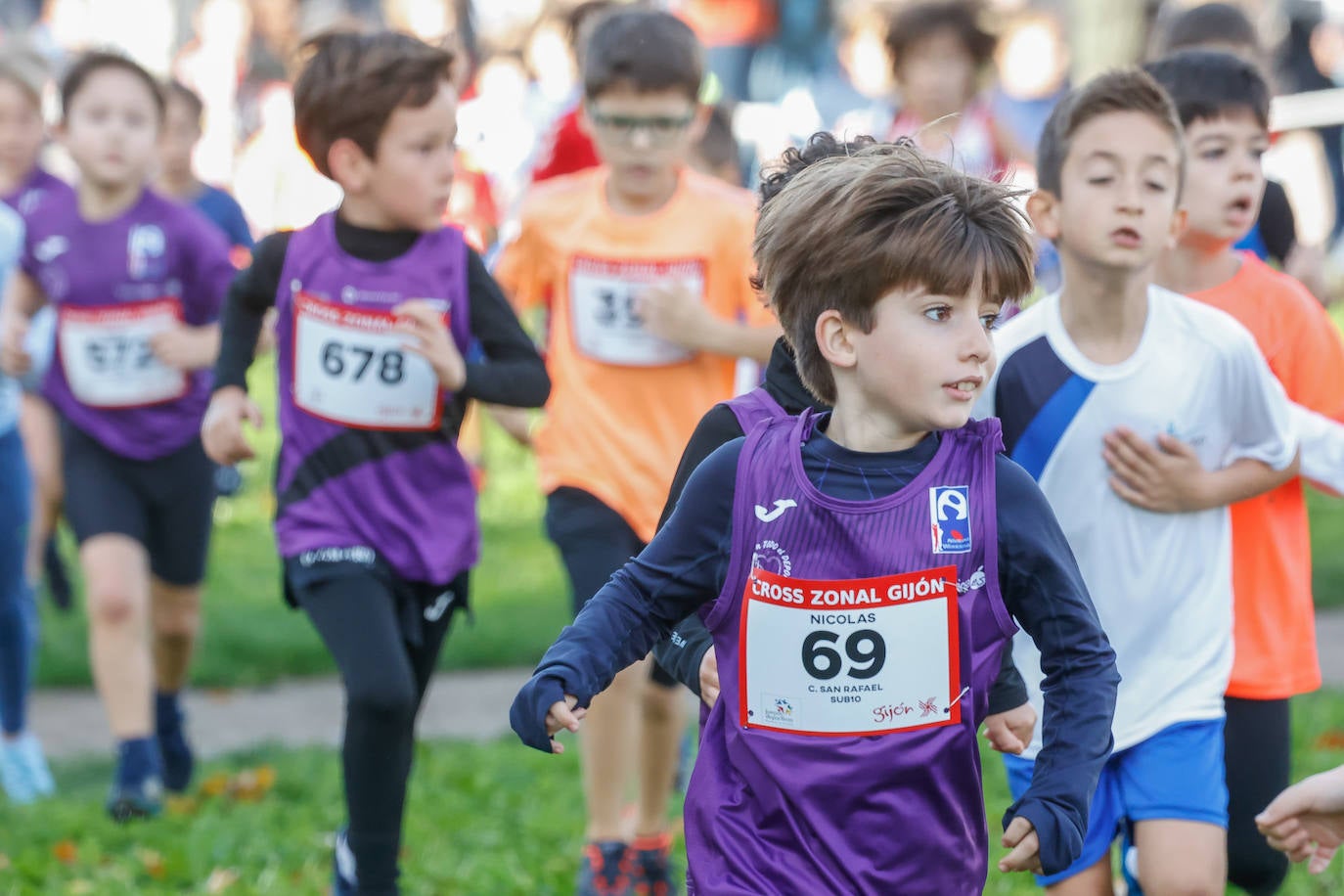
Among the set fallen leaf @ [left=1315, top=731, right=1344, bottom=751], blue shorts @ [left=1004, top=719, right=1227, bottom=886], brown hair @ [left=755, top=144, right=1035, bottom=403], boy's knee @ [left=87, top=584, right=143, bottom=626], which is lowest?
fallen leaf @ [left=1315, top=731, right=1344, bottom=751]

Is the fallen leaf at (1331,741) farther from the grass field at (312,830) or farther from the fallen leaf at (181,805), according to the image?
the fallen leaf at (181,805)

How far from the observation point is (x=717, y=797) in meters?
2.93

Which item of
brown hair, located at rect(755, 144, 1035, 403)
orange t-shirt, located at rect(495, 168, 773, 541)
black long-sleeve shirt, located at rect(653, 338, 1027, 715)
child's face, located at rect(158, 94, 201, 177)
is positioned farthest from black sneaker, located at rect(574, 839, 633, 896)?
child's face, located at rect(158, 94, 201, 177)

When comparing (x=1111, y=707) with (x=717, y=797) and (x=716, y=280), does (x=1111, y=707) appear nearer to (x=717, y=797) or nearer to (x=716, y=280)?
(x=717, y=797)

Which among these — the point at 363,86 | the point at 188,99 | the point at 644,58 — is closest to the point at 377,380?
the point at 363,86

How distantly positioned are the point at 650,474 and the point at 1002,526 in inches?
92.7

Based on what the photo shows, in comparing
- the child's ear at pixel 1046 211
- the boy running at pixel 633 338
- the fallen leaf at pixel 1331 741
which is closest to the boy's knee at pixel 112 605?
the boy running at pixel 633 338

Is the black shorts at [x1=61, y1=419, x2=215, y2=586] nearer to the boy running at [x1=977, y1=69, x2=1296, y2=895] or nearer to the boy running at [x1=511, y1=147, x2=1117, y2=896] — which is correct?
the boy running at [x1=977, y1=69, x2=1296, y2=895]

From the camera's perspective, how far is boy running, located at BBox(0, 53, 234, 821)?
586cm

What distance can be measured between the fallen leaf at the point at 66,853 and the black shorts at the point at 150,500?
946mm

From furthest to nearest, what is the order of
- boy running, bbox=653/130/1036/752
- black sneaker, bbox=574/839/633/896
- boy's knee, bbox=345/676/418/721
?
black sneaker, bbox=574/839/633/896, boy's knee, bbox=345/676/418/721, boy running, bbox=653/130/1036/752

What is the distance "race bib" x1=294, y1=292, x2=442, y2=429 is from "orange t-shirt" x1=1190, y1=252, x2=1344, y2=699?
1852 mm

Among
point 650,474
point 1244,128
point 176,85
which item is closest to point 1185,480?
point 1244,128

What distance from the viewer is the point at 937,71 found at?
24.5 ft
